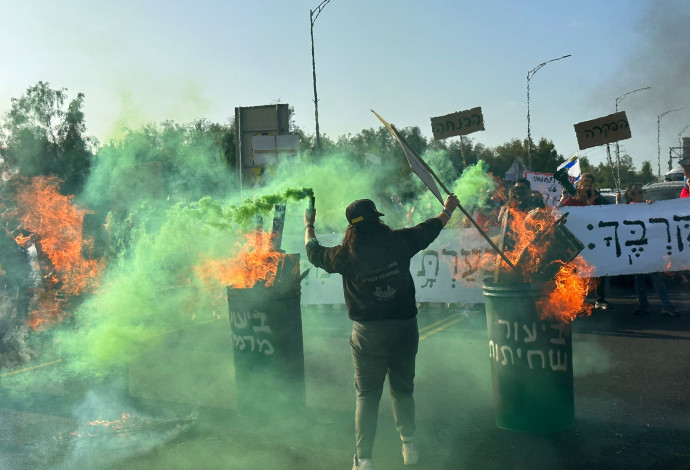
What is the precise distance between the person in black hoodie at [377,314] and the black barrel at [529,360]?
0.85 metres

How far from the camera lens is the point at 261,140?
1191 centimetres

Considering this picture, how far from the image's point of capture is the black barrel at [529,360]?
4867mm

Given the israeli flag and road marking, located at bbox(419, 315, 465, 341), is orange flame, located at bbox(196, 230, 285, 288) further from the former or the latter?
the israeli flag

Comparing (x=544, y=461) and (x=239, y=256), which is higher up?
(x=239, y=256)

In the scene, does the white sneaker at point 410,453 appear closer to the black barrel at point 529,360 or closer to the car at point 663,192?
the black barrel at point 529,360

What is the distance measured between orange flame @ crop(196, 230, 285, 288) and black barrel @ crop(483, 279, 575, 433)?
191 centimetres

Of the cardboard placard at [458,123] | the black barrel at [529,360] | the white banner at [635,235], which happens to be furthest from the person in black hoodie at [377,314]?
the cardboard placard at [458,123]

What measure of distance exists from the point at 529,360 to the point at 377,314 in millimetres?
1384

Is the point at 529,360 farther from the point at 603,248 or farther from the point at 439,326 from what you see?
the point at 603,248

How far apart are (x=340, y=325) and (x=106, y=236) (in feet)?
13.1

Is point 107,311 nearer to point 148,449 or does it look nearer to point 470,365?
point 148,449

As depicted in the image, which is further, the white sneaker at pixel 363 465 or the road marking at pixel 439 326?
the road marking at pixel 439 326

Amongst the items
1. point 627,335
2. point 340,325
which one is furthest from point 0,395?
point 627,335

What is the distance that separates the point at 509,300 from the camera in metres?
4.93
